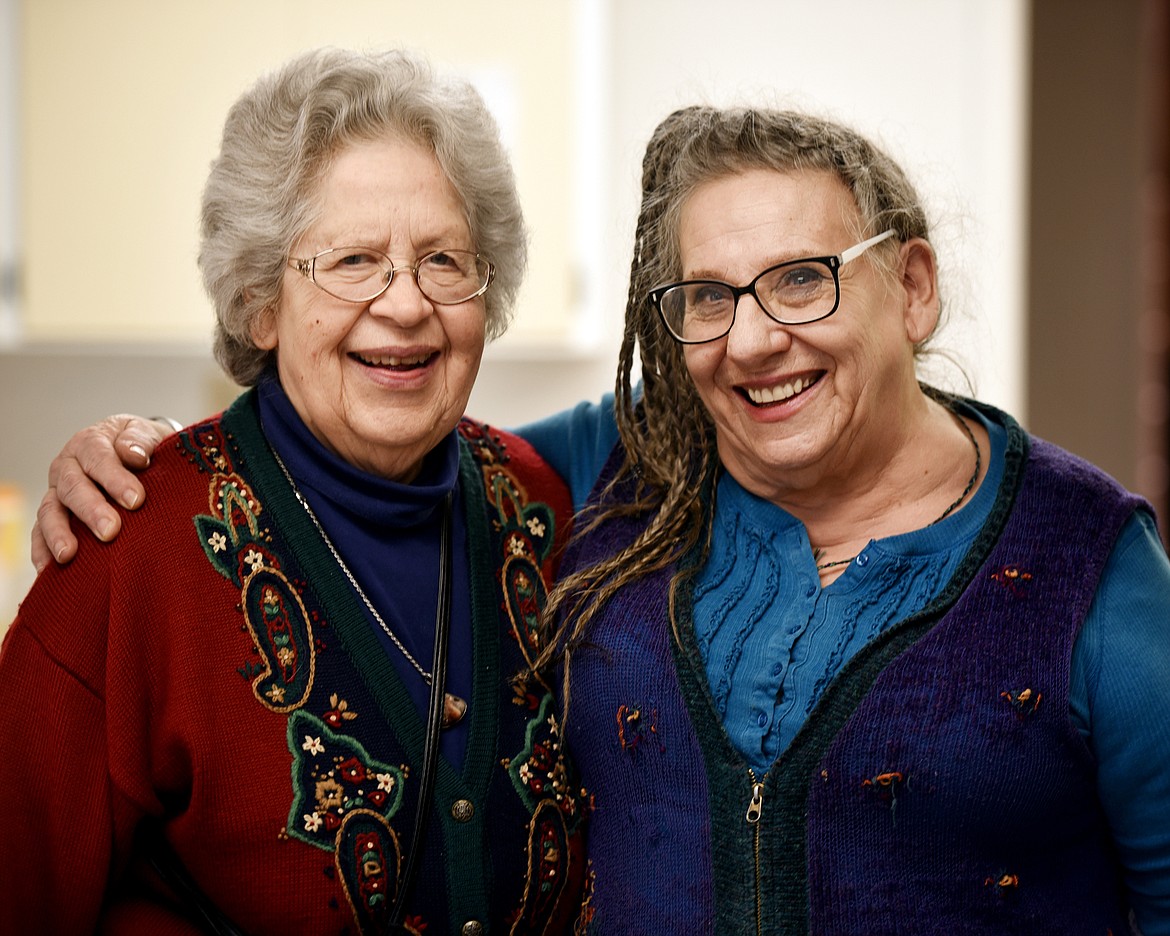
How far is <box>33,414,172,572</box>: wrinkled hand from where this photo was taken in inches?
51.5

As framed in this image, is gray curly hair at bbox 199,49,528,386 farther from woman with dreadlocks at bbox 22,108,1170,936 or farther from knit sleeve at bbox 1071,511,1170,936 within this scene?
knit sleeve at bbox 1071,511,1170,936

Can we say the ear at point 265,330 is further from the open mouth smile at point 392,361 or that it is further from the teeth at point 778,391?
the teeth at point 778,391

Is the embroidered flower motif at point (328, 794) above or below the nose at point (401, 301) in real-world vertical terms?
below

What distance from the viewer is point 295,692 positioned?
4.30 ft

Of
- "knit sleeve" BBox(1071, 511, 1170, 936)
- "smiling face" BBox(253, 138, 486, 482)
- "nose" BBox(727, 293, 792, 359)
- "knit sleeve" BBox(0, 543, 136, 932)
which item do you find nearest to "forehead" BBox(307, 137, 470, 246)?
"smiling face" BBox(253, 138, 486, 482)

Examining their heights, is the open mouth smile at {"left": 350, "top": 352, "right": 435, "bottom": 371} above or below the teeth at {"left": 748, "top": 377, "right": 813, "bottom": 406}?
above

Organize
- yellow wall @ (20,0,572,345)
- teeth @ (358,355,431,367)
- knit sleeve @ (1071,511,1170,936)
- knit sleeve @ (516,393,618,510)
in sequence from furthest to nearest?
yellow wall @ (20,0,572,345), knit sleeve @ (516,393,618,510), teeth @ (358,355,431,367), knit sleeve @ (1071,511,1170,936)

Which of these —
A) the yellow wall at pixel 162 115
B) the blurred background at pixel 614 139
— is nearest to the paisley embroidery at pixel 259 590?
the blurred background at pixel 614 139

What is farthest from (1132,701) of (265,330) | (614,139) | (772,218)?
(614,139)

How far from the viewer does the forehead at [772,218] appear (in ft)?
4.31

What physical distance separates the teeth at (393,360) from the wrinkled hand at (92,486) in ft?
0.89

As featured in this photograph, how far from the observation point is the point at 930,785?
1190 mm

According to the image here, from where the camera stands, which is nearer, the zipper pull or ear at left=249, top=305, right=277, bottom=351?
the zipper pull

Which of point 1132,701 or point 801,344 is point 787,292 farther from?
point 1132,701
